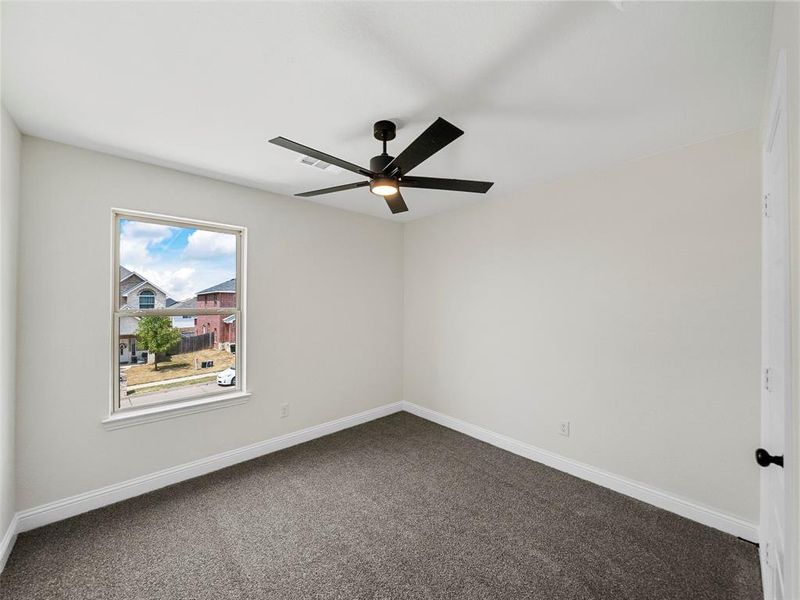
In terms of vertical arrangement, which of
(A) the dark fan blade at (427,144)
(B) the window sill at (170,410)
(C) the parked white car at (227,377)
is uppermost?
(A) the dark fan blade at (427,144)

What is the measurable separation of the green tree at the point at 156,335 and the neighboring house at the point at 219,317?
0.20 m

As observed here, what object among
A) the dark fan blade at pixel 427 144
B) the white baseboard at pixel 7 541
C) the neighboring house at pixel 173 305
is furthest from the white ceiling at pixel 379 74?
the white baseboard at pixel 7 541

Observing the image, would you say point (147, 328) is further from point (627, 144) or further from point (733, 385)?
point (733, 385)

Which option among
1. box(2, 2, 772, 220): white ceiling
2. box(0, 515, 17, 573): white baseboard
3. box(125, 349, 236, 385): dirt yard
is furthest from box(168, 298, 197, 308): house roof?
box(0, 515, 17, 573): white baseboard

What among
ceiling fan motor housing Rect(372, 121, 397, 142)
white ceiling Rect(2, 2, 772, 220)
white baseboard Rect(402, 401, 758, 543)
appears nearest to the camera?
white ceiling Rect(2, 2, 772, 220)

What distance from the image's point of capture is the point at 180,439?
283 centimetres

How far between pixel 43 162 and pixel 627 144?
12.9 ft

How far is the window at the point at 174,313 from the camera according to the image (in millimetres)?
2645

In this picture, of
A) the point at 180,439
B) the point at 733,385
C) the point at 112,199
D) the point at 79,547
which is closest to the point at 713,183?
the point at 733,385

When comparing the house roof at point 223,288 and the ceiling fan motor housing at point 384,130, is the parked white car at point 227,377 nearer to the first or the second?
the house roof at point 223,288

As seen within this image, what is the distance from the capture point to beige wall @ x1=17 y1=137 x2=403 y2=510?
7.38 feet

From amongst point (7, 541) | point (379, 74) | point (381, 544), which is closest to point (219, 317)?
point (7, 541)

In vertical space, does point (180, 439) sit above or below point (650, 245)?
below

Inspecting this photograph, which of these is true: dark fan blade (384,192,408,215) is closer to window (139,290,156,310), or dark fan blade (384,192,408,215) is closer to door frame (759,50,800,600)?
door frame (759,50,800,600)
